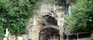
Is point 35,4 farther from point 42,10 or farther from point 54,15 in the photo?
point 54,15

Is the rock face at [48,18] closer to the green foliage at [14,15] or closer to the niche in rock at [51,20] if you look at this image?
the niche in rock at [51,20]

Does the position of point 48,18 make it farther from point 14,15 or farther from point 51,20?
point 14,15

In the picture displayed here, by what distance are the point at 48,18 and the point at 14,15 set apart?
4.22 meters

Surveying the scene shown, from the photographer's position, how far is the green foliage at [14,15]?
39.5 feet

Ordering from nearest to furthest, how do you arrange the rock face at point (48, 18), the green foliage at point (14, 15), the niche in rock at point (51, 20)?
the green foliage at point (14, 15) → the rock face at point (48, 18) → the niche in rock at point (51, 20)

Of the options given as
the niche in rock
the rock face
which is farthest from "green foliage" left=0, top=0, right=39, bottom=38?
the niche in rock

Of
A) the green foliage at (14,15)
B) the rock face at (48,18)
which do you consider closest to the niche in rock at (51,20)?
the rock face at (48,18)

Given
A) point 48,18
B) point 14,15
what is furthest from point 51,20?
point 14,15

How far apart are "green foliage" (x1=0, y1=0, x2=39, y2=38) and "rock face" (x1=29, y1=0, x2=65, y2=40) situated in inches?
53.4

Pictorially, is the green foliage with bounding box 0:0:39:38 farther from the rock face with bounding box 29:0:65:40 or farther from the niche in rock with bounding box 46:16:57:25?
the niche in rock with bounding box 46:16:57:25

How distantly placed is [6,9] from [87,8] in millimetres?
8500

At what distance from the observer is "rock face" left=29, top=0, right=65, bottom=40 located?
1301 centimetres

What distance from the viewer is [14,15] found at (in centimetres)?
1209

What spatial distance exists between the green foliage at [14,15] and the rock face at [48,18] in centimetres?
136
